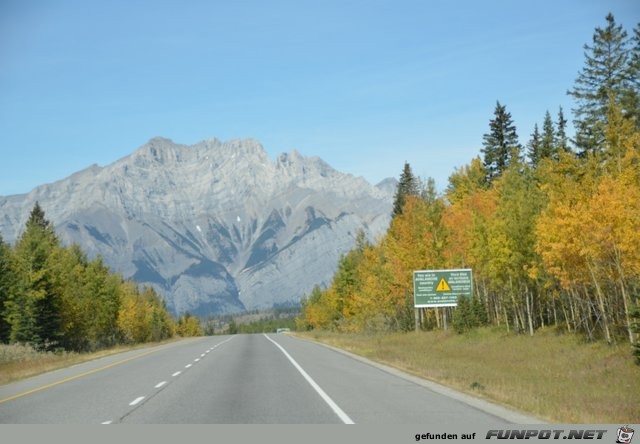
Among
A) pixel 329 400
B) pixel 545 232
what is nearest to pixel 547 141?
pixel 545 232

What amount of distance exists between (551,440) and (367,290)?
61.2 metres

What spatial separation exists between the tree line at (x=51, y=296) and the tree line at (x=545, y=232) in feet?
106

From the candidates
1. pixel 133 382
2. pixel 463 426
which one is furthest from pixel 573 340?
pixel 463 426

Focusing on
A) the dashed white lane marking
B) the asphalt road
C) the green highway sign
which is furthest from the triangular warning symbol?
the dashed white lane marking

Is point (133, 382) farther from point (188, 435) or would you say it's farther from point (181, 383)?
point (188, 435)

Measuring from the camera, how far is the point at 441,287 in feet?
147

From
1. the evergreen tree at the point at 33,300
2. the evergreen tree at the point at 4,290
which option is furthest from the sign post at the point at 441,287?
the evergreen tree at the point at 4,290

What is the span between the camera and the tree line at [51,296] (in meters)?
58.7

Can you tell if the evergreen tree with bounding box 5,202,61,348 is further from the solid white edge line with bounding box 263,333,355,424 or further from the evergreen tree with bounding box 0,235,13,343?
the solid white edge line with bounding box 263,333,355,424

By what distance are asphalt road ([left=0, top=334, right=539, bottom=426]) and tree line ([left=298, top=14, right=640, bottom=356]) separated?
10990mm

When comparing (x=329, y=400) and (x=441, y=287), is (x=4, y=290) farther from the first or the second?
(x=329, y=400)

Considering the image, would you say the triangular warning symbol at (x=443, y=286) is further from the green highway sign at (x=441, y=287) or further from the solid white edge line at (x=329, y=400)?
the solid white edge line at (x=329, y=400)

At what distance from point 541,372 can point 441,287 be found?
17.0 meters

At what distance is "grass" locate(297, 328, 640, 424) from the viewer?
1470 cm
